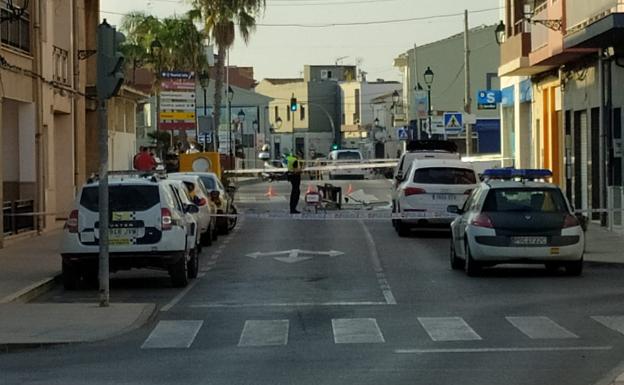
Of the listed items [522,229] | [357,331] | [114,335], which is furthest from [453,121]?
[114,335]

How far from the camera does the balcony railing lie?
35.4 m

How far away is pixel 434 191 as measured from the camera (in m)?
29.9

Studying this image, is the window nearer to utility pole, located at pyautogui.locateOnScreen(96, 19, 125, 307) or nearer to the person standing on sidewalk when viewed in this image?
the person standing on sidewalk

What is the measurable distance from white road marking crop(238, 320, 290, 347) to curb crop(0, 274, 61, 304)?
13.3 ft

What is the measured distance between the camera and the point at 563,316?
52.0ft

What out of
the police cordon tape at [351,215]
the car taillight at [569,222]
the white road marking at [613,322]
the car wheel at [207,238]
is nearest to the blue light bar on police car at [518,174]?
the car taillight at [569,222]

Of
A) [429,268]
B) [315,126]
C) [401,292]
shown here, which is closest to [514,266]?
[429,268]

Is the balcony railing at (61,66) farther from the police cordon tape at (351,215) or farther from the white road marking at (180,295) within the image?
the white road marking at (180,295)

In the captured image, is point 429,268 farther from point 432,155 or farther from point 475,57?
point 475,57

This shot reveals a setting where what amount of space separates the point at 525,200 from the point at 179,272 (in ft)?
18.5

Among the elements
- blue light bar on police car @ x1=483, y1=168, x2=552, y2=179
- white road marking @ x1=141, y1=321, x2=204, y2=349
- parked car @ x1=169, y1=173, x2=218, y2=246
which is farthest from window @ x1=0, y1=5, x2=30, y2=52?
Answer: white road marking @ x1=141, y1=321, x2=204, y2=349

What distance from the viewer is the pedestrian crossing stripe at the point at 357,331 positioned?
14.0 meters

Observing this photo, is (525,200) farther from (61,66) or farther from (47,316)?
(61,66)

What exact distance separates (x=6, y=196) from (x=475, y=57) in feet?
186
